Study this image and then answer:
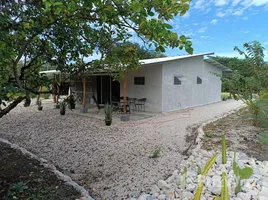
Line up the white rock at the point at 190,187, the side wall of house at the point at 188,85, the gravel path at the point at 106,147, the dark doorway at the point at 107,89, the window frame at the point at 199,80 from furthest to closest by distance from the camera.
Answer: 1. the dark doorway at the point at 107,89
2. the window frame at the point at 199,80
3. the side wall of house at the point at 188,85
4. the gravel path at the point at 106,147
5. the white rock at the point at 190,187

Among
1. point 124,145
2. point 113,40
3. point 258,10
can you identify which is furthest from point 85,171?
point 258,10

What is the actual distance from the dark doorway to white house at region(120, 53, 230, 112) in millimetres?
898

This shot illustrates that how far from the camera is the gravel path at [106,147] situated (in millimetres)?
3746

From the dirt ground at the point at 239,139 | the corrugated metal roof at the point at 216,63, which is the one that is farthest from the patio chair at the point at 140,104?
the corrugated metal roof at the point at 216,63

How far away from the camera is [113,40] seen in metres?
3.50

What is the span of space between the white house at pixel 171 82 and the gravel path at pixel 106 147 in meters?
2.22

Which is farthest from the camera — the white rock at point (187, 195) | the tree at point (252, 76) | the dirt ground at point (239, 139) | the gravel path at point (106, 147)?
the dirt ground at point (239, 139)

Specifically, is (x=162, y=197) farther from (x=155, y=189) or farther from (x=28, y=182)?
(x=28, y=182)

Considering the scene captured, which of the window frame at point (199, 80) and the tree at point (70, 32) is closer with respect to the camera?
the tree at point (70, 32)

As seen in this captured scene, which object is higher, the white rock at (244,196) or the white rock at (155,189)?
the white rock at (244,196)

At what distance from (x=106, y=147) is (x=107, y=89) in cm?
906

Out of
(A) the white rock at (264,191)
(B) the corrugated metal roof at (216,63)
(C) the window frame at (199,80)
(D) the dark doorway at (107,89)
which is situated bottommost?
(A) the white rock at (264,191)

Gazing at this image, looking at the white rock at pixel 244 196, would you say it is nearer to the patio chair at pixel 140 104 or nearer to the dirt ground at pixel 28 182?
the dirt ground at pixel 28 182

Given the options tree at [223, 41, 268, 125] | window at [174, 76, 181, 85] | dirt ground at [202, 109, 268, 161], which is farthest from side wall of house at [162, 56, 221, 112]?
tree at [223, 41, 268, 125]
